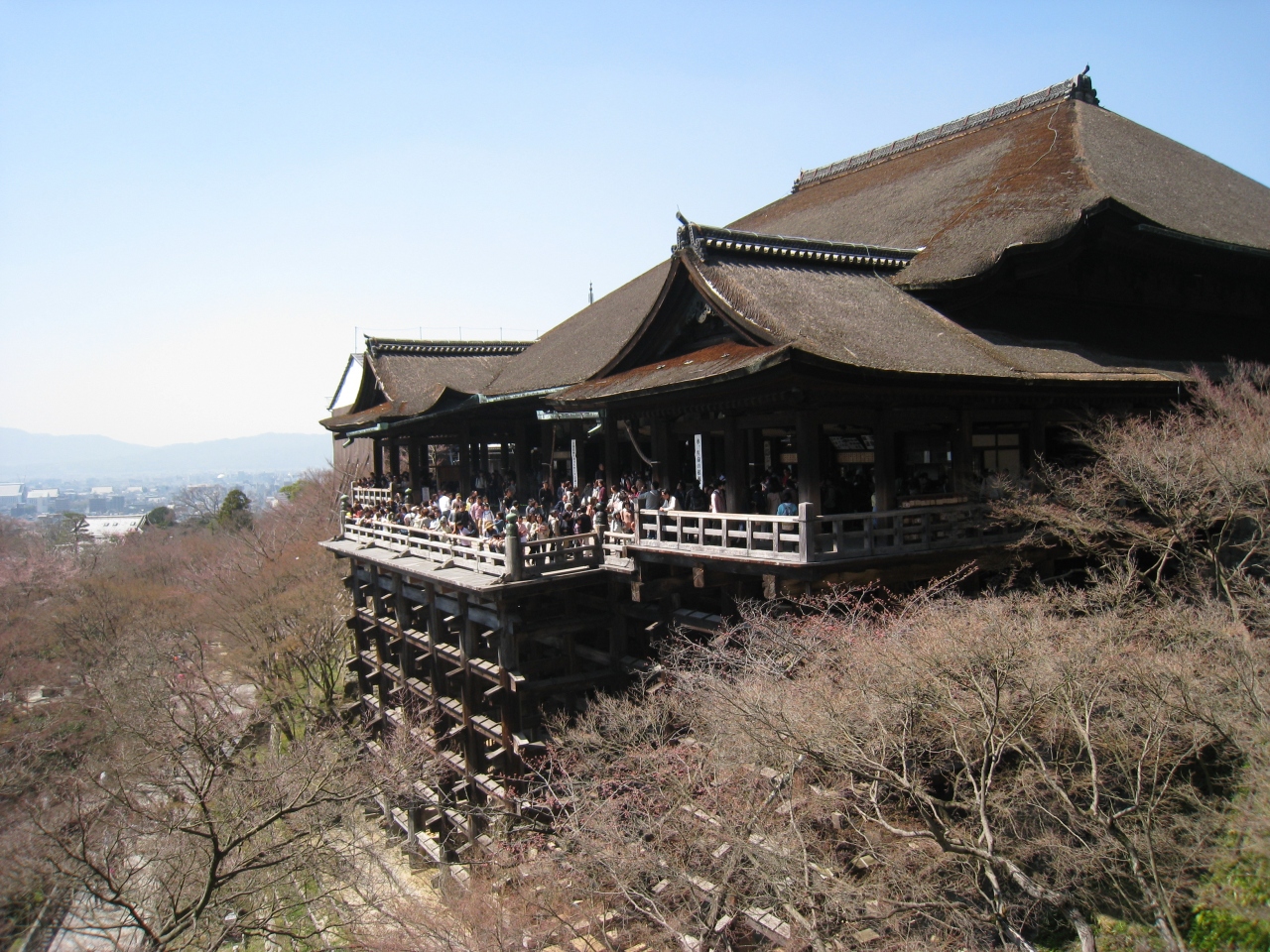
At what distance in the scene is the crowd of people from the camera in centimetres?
1412

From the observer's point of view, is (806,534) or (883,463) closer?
(806,534)

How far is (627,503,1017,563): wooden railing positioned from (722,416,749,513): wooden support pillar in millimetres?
531

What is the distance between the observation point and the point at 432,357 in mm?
27656

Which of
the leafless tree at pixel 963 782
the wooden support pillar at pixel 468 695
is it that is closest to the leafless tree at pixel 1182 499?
the leafless tree at pixel 963 782

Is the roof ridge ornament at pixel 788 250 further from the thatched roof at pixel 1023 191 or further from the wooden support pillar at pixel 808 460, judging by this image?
the wooden support pillar at pixel 808 460

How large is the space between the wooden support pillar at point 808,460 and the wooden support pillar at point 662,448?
13.5 ft

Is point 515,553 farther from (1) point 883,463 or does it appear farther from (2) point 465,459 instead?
(2) point 465,459

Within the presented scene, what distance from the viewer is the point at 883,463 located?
12617mm

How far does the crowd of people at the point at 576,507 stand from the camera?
556 inches

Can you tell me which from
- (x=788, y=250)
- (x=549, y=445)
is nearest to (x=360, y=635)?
(x=549, y=445)

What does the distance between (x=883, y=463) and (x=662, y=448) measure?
4711 millimetres

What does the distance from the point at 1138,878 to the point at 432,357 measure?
24108mm

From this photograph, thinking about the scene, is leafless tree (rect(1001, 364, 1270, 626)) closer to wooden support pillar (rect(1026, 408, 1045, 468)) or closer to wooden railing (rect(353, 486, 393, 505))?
wooden support pillar (rect(1026, 408, 1045, 468))

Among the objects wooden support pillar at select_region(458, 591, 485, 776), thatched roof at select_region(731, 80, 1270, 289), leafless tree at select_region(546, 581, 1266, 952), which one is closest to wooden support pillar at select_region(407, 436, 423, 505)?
wooden support pillar at select_region(458, 591, 485, 776)
